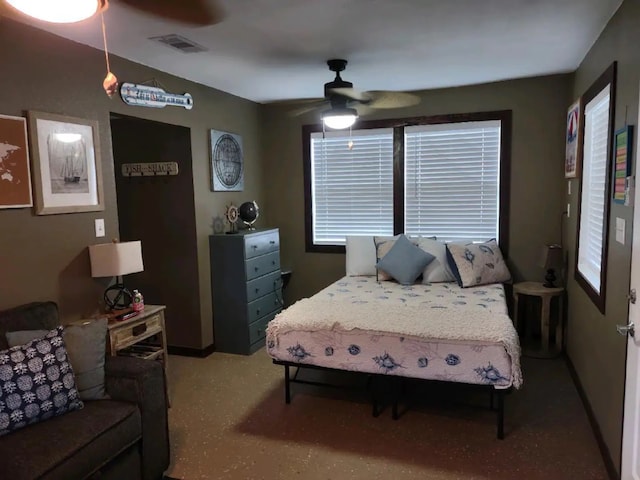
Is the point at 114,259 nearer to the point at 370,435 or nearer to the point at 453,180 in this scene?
the point at 370,435

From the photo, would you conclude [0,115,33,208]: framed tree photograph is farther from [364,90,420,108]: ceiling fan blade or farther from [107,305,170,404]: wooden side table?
[364,90,420,108]: ceiling fan blade

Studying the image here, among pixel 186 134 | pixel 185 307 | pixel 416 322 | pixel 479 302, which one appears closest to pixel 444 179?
pixel 479 302

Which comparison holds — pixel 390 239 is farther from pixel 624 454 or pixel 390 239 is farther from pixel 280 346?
pixel 624 454

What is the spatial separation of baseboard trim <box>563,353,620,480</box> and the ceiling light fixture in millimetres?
2942

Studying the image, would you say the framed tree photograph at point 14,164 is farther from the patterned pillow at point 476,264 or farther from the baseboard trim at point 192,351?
the patterned pillow at point 476,264

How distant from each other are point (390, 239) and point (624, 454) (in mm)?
2728

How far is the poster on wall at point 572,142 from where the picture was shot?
3516mm

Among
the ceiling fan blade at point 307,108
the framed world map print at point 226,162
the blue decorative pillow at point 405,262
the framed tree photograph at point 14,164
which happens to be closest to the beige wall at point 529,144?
the ceiling fan blade at point 307,108

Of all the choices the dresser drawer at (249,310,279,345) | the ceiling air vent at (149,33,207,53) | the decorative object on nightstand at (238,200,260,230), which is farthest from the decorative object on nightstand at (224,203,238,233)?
the ceiling air vent at (149,33,207,53)

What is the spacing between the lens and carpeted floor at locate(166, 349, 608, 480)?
2455 millimetres

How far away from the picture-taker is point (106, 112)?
10.3ft

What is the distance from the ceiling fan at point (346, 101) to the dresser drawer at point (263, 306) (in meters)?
1.78

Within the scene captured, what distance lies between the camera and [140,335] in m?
3.06

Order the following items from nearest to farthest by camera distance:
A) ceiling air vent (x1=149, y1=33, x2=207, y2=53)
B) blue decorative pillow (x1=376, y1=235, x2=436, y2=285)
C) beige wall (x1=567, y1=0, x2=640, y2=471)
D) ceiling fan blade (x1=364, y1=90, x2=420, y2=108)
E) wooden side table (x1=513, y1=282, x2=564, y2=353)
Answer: beige wall (x1=567, y1=0, x2=640, y2=471) → ceiling air vent (x1=149, y1=33, x2=207, y2=53) → wooden side table (x1=513, y1=282, x2=564, y2=353) → blue decorative pillow (x1=376, y1=235, x2=436, y2=285) → ceiling fan blade (x1=364, y1=90, x2=420, y2=108)
